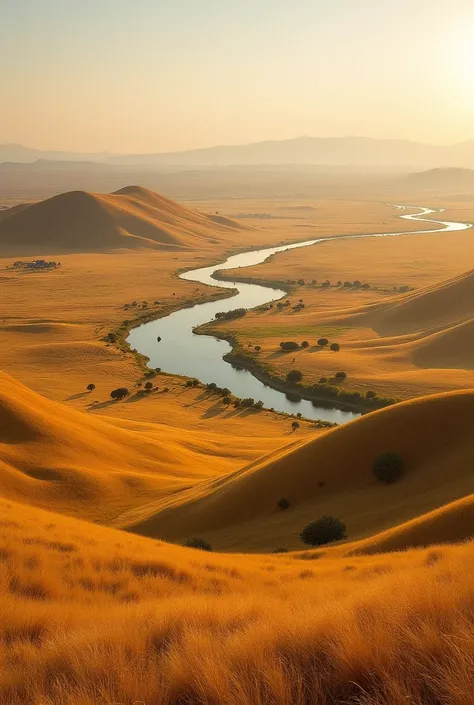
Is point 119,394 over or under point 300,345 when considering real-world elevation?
under

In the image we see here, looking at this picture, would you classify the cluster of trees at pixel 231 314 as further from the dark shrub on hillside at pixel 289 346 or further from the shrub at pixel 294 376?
the shrub at pixel 294 376

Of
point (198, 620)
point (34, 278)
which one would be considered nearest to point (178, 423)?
point (198, 620)

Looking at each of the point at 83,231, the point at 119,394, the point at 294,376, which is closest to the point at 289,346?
the point at 294,376

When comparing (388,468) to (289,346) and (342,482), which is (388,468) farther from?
(289,346)

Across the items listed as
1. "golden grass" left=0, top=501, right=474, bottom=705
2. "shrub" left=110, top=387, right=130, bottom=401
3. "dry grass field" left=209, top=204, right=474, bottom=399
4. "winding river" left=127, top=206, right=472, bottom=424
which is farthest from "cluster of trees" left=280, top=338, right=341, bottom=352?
"golden grass" left=0, top=501, right=474, bottom=705

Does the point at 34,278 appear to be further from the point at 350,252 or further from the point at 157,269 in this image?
the point at 350,252
